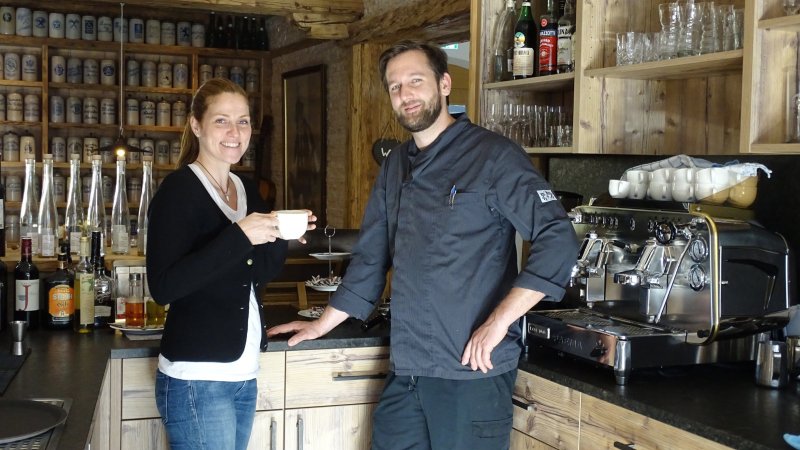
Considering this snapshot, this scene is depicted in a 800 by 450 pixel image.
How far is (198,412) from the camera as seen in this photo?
2.31 m

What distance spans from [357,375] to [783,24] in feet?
5.06

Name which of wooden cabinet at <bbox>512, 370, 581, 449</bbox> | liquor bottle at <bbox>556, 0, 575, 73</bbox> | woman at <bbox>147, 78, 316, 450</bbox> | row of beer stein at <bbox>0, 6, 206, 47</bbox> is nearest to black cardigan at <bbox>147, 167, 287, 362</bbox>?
woman at <bbox>147, 78, 316, 450</bbox>

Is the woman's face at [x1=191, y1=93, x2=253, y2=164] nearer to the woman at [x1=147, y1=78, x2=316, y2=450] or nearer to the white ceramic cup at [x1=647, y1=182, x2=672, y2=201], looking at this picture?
the woman at [x1=147, y1=78, x2=316, y2=450]

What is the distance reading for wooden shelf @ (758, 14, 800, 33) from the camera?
2.21 metres

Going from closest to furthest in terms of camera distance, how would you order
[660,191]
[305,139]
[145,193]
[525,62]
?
[660,191]
[525,62]
[145,193]
[305,139]

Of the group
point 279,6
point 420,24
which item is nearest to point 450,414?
point 420,24

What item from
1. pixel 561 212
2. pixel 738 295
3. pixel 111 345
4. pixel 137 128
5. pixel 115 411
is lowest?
pixel 115 411

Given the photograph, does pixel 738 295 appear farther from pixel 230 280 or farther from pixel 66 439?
pixel 66 439

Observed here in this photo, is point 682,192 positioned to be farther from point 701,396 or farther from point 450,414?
point 450,414

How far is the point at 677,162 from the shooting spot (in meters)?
2.67

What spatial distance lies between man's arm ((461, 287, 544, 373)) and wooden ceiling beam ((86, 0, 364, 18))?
440 centimetres

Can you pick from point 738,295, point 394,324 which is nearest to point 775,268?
point 738,295

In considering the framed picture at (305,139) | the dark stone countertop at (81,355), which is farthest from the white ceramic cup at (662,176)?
the framed picture at (305,139)

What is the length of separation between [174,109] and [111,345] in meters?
5.84
